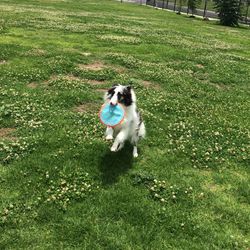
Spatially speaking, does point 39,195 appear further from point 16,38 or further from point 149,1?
point 149,1

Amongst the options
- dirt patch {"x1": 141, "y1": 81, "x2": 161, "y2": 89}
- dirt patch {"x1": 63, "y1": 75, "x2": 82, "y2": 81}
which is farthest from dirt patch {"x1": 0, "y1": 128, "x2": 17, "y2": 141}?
dirt patch {"x1": 141, "y1": 81, "x2": 161, "y2": 89}

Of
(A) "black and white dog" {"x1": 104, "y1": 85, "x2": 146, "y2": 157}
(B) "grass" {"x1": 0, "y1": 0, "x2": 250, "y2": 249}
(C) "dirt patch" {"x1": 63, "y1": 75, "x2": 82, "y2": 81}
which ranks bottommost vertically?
(B) "grass" {"x1": 0, "y1": 0, "x2": 250, "y2": 249}

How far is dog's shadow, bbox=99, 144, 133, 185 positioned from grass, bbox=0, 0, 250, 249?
3 centimetres

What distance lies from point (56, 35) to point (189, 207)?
2228cm

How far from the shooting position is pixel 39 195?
25.8 ft

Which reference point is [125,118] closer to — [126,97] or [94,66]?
[126,97]

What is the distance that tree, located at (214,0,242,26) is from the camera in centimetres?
6287

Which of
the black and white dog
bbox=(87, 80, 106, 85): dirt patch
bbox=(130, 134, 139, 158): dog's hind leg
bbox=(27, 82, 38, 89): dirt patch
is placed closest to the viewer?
the black and white dog

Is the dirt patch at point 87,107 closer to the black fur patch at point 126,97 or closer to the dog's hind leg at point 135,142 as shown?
the dog's hind leg at point 135,142

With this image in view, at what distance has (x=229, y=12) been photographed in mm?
62938

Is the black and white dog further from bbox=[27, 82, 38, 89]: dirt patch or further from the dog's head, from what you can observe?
bbox=[27, 82, 38, 89]: dirt patch

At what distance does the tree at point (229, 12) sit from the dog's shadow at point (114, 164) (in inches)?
2377

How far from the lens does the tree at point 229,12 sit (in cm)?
6287

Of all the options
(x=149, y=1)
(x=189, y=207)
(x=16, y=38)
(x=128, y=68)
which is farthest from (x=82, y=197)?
(x=149, y=1)
